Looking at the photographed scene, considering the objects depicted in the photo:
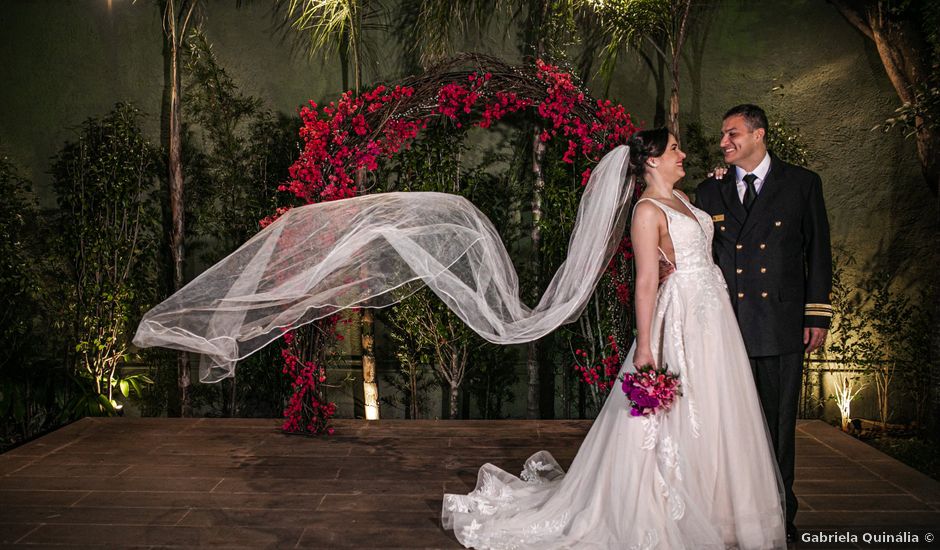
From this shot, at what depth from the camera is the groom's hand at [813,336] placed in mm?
3052

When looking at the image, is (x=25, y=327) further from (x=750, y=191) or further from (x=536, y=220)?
(x=750, y=191)

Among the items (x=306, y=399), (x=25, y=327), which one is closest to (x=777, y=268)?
(x=306, y=399)

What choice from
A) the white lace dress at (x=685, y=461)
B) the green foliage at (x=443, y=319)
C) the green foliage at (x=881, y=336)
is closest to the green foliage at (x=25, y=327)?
the green foliage at (x=443, y=319)

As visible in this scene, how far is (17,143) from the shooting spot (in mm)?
5883

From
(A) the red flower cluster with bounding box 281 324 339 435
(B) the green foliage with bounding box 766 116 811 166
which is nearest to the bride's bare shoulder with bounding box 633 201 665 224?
(A) the red flower cluster with bounding box 281 324 339 435

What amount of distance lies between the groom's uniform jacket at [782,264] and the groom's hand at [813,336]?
0.06 feet

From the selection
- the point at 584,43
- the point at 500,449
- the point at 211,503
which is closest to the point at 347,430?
the point at 500,449

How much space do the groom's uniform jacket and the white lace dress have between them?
0.13 metres

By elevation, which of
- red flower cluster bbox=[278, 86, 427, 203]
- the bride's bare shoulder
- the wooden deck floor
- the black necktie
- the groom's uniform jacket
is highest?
red flower cluster bbox=[278, 86, 427, 203]

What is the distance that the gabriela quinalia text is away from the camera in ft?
10.1

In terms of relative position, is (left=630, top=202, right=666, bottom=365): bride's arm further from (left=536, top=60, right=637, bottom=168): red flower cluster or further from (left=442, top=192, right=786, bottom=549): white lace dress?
(left=536, top=60, right=637, bottom=168): red flower cluster

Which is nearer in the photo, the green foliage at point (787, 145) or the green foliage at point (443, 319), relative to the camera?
the green foliage at point (787, 145)

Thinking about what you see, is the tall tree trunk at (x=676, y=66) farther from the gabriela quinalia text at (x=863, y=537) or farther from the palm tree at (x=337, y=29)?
the gabriela quinalia text at (x=863, y=537)

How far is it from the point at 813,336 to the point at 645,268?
76cm
